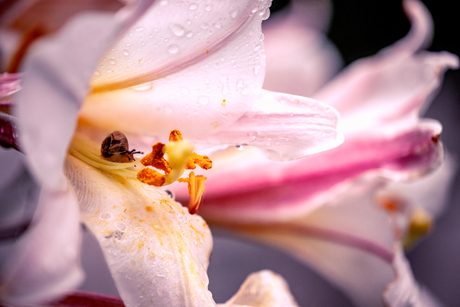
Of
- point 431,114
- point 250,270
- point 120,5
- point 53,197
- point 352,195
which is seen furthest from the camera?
point 431,114

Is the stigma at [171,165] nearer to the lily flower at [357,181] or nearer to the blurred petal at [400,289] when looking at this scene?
the lily flower at [357,181]

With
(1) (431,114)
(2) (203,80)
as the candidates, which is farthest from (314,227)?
(1) (431,114)

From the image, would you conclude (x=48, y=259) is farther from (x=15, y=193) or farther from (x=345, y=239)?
(x=345, y=239)

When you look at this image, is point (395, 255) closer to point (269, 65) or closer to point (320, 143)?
point (320, 143)

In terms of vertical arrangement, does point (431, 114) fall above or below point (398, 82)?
below

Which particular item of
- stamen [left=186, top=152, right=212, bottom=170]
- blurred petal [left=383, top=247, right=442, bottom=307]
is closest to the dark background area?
blurred petal [left=383, top=247, right=442, bottom=307]

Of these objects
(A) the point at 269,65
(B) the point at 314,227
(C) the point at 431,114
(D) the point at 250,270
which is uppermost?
(A) the point at 269,65

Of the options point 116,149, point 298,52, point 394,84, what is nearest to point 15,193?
point 116,149

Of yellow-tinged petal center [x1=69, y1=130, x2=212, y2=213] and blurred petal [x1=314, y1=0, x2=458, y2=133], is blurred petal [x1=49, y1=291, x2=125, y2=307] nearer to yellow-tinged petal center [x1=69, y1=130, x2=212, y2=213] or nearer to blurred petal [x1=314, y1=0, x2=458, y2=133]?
yellow-tinged petal center [x1=69, y1=130, x2=212, y2=213]
